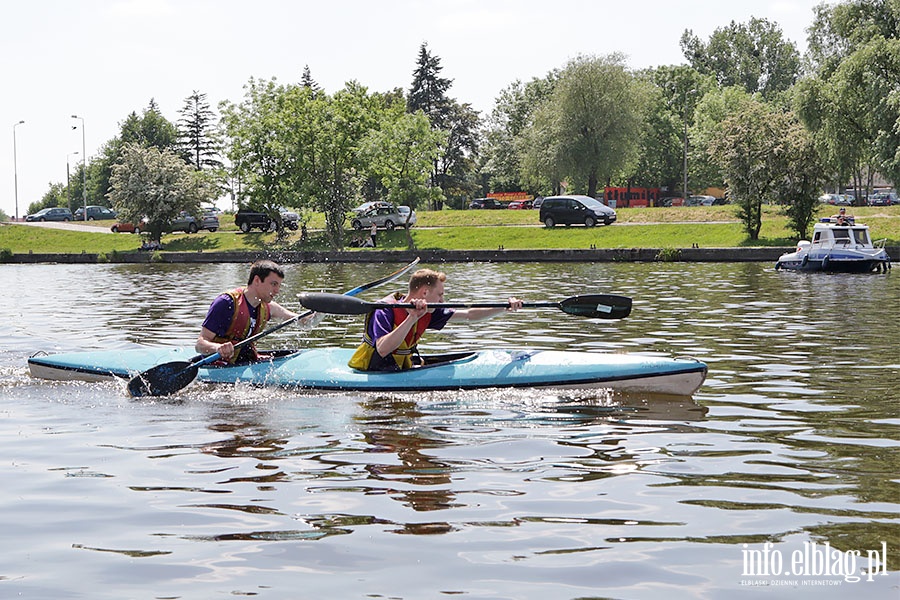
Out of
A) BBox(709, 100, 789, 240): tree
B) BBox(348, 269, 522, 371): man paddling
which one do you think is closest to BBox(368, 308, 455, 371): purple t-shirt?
BBox(348, 269, 522, 371): man paddling

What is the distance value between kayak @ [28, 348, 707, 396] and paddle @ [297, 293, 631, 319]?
20.8 inches

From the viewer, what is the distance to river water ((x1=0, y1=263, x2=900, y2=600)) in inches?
217

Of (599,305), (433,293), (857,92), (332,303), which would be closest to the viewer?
(433,293)

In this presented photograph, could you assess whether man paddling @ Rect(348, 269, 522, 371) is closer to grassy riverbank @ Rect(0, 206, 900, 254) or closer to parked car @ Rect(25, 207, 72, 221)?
grassy riverbank @ Rect(0, 206, 900, 254)

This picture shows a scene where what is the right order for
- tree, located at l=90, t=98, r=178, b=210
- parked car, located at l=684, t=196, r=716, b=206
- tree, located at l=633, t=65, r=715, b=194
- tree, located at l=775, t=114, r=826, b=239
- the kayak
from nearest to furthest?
the kayak → tree, located at l=775, t=114, r=826, b=239 → parked car, located at l=684, t=196, r=716, b=206 → tree, located at l=633, t=65, r=715, b=194 → tree, located at l=90, t=98, r=178, b=210

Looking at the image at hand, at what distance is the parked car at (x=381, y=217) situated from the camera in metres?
61.9

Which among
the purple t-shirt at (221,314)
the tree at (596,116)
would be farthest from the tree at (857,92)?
the purple t-shirt at (221,314)

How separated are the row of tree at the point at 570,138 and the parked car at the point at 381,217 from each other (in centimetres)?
129

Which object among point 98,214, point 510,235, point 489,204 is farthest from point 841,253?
point 98,214

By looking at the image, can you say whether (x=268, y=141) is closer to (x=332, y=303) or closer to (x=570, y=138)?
(x=570, y=138)

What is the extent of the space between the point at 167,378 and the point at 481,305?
3.42 metres

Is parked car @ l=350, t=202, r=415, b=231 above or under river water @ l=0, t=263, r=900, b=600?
above

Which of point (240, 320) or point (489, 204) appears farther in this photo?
point (489, 204)

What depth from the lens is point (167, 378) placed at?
11.4 m
